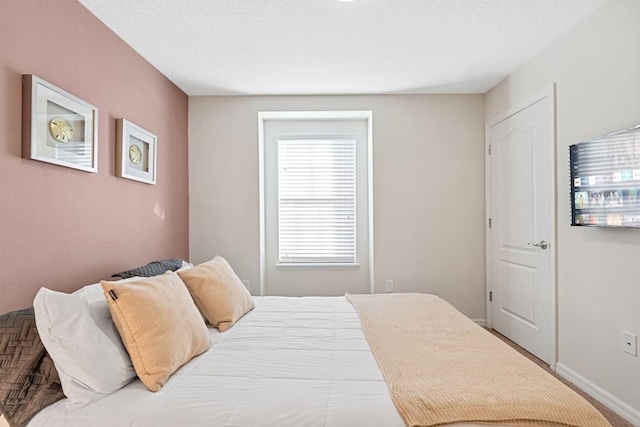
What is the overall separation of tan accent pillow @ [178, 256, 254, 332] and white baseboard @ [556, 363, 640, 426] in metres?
2.23

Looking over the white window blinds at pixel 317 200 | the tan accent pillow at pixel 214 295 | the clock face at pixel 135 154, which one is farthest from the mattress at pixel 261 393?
the white window blinds at pixel 317 200

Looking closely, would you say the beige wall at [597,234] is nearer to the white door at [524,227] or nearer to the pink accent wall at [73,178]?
the white door at [524,227]

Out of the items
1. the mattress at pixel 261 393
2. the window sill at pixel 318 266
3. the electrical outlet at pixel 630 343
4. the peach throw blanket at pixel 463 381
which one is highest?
the window sill at pixel 318 266

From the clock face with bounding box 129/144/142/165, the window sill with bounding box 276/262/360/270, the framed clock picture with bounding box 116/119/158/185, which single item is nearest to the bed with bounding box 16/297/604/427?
the framed clock picture with bounding box 116/119/158/185

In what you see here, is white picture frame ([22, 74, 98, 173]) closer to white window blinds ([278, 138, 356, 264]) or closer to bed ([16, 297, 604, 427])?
bed ([16, 297, 604, 427])

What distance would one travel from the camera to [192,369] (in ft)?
5.04

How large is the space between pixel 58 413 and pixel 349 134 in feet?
11.3

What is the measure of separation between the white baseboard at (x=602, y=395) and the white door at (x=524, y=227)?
15 centimetres

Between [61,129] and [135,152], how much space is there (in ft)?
2.67

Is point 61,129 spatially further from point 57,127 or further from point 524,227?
point 524,227

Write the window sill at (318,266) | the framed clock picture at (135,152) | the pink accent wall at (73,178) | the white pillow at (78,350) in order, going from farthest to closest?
the window sill at (318,266) < the framed clock picture at (135,152) < the pink accent wall at (73,178) < the white pillow at (78,350)

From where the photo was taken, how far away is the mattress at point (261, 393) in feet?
3.92

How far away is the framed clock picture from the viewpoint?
2572mm

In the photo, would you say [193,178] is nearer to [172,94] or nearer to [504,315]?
[172,94]
